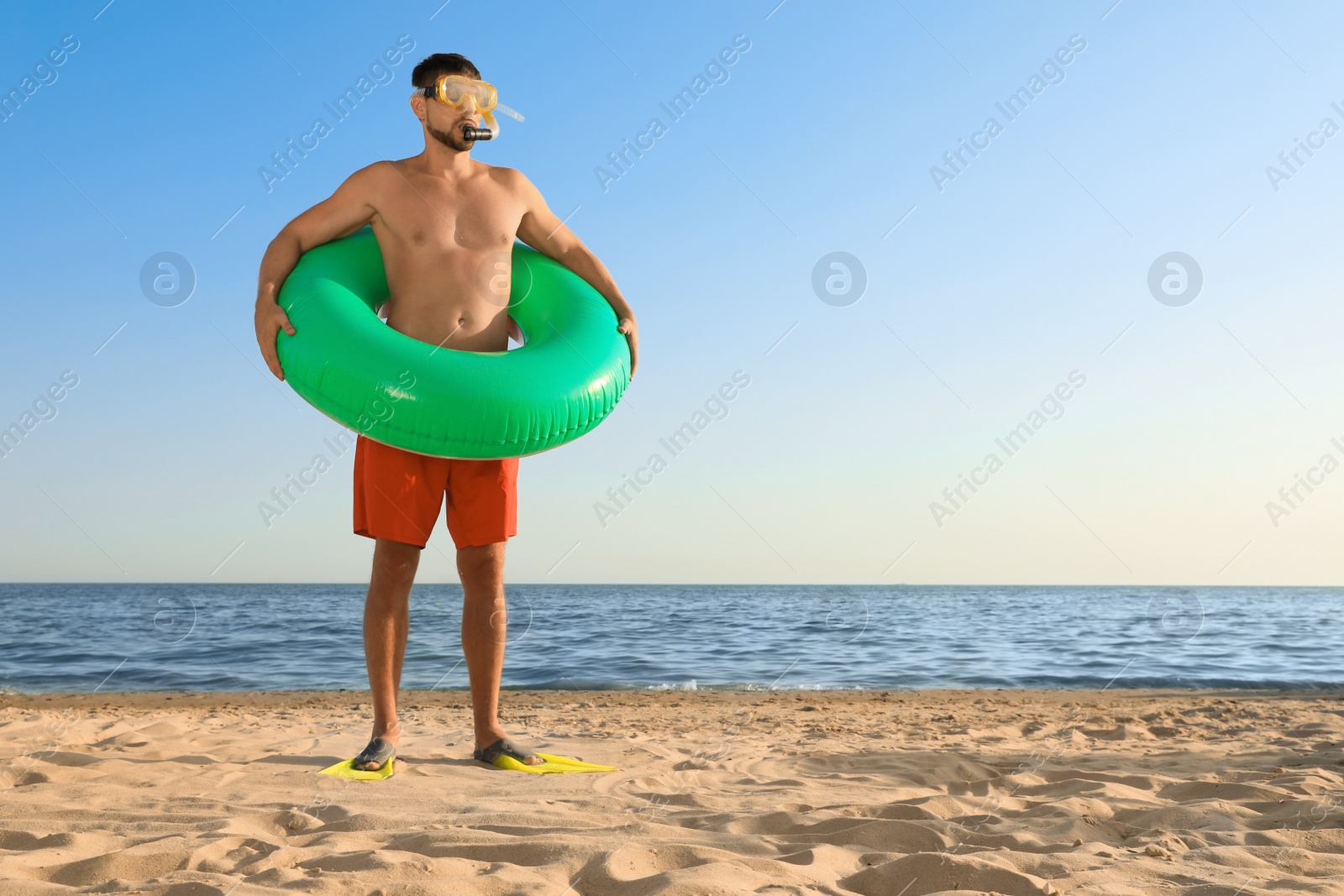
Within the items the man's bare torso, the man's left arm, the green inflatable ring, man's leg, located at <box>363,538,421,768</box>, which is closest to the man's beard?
the man's bare torso

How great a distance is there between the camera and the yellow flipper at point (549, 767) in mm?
2840

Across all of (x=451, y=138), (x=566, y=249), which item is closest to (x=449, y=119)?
(x=451, y=138)

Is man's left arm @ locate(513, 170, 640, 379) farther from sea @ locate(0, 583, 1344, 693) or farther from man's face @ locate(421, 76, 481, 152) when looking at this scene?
sea @ locate(0, 583, 1344, 693)

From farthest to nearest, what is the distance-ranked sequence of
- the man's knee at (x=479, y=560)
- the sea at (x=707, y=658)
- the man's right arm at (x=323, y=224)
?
the sea at (x=707, y=658) < the man's knee at (x=479, y=560) < the man's right arm at (x=323, y=224)

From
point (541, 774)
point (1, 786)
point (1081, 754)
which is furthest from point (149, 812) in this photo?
point (1081, 754)

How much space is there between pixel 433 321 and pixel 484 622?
0.99 meters

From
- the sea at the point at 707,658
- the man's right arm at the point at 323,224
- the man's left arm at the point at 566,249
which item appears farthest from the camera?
the sea at the point at 707,658

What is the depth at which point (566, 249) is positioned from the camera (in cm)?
320

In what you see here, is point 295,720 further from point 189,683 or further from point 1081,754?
point 1081,754

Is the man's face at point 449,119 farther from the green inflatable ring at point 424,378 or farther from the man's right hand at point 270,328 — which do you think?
the man's right hand at point 270,328

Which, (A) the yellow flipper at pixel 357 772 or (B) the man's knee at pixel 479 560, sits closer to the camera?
(A) the yellow flipper at pixel 357 772

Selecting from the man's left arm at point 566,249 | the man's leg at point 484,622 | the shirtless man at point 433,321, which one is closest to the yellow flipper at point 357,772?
the shirtless man at point 433,321

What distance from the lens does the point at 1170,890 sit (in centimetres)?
160

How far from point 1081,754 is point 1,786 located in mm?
3400
